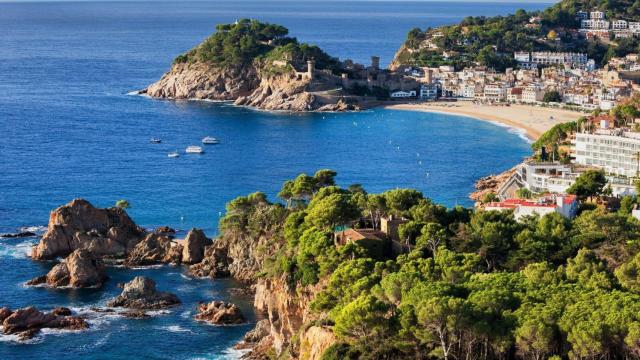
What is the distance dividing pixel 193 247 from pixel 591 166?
26.3 m

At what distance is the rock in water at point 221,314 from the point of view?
45.4 m

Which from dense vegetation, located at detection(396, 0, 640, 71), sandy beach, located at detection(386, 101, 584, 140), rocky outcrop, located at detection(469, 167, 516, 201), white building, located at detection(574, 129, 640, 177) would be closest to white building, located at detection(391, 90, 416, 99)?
sandy beach, located at detection(386, 101, 584, 140)

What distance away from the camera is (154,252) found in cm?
5491

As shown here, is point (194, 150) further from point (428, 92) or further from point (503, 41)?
point (503, 41)

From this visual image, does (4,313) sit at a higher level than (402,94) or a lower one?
lower

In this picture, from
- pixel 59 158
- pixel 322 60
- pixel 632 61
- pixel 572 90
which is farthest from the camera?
pixel 632 61

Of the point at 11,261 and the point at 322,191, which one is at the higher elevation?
the point at 322,191

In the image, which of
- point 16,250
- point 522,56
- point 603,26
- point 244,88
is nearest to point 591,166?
point 16,250

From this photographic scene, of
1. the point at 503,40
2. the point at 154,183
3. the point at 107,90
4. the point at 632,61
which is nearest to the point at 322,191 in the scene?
the point at 154,183

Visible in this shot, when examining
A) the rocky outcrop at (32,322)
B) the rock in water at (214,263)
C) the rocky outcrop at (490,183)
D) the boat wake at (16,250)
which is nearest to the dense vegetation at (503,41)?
the rocky outcrop at (490,183)

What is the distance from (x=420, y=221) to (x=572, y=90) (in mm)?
75826

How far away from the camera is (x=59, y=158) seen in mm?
83062

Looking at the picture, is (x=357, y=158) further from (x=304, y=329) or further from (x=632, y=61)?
(x=632, y=61)

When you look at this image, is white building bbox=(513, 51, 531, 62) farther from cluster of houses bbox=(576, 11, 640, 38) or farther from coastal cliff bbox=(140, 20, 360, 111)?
coastal cliff bbox=(140, 20, 360, 111)
